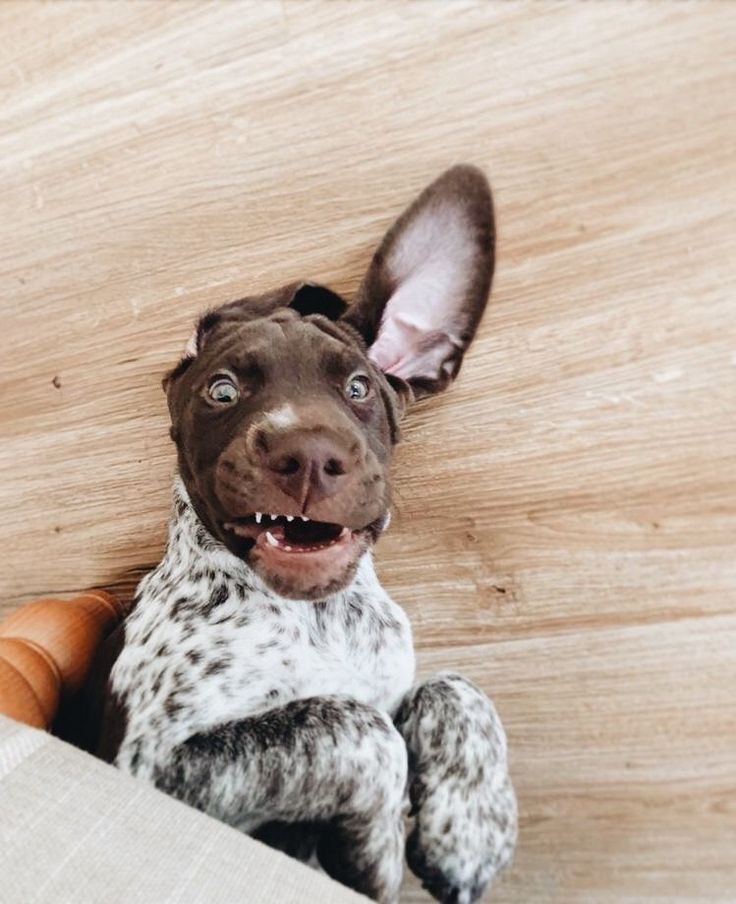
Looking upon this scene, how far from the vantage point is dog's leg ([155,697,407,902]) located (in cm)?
184

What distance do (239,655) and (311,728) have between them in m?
0.26

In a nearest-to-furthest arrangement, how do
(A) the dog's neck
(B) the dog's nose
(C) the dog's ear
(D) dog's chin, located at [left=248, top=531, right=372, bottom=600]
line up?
(B) the dog's nose → (D) dog's chin, located at [left=248, top=531, right=372, bottom=600] → (A) the dog's neck → (C) the dog's ear

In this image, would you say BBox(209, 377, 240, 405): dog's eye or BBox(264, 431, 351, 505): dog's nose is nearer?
BBox(264, 431, 351, 505): dog's nose

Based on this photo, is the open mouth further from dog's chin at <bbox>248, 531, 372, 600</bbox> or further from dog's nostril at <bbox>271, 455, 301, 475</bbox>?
dog's nostril at <bbox>271, 455, 301, 475</bbox>

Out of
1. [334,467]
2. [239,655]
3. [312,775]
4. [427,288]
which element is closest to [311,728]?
[312,775]

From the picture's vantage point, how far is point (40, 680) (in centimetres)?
224

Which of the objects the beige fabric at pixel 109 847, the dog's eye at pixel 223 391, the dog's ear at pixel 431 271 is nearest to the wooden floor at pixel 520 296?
the dog's ear at pixel 431 271

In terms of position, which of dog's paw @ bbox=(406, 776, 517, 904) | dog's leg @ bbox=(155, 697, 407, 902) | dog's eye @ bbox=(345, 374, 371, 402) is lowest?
dog's paw @ bbox=(406, 776, 517, 904)

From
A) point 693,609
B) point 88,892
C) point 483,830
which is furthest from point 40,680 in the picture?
point 693,609

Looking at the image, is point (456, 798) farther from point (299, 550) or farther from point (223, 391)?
point (223, 391)

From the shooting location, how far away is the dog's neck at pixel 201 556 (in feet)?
6.76

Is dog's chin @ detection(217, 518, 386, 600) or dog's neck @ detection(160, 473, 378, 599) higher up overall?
dog's chin @ detection(217, 518, 386, 600)

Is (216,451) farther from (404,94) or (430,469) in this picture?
(404,94)

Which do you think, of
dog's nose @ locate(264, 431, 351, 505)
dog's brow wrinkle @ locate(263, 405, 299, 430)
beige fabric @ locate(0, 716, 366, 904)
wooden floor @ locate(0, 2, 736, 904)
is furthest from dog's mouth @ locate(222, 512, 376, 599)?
wooden floor @ locate(0, 2, 736, 904)
